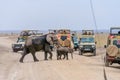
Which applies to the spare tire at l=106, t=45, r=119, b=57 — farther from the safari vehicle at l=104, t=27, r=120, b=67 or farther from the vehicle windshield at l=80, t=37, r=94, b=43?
the vehicle windshield at l=80, t=37, r=94, b=43

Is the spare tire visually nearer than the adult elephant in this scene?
Yes

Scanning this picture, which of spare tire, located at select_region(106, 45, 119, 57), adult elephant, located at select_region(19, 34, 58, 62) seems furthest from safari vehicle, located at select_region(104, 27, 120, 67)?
adult elephant, located at select_region(19, 34, 58, 62)

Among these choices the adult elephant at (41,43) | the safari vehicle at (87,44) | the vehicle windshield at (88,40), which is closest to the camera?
the adult elephant at (41,43)

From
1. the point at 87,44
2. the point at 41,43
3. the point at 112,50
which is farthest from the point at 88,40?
the point at 112,50

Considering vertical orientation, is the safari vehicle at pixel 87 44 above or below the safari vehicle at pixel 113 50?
below

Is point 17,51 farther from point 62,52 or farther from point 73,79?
point 73,79

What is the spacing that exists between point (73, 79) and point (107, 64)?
902 cm

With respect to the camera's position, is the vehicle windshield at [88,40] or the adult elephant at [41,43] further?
the vehicle windshield at [88,40]

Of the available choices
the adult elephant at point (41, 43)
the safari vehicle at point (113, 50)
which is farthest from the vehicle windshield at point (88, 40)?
the safari vehicle at point (113, 50)

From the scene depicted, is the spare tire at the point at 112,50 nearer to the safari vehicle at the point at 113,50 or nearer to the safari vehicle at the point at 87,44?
the safari vehicle at the point at 113,50

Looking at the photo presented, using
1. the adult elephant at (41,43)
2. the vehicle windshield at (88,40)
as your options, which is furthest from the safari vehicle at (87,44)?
the adult elephant at (41,43)

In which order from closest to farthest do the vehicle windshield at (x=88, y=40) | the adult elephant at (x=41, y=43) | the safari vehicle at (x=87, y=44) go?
the adult elephant at (x=41, y=43) < the safari vehicle at (x=87, y=44) < the vehicle windshield at (x=88, y=40)

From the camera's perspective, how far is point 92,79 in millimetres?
20875

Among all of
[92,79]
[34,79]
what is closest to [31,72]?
[34,79]
